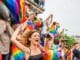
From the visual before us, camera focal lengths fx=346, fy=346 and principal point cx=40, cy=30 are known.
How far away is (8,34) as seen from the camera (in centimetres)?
412

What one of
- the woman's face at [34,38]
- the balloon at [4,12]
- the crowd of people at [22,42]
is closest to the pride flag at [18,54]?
the crowd of people at [22,42]

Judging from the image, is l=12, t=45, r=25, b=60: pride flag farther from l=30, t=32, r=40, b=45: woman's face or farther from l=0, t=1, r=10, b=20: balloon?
l=0, t=1, r=10, b=20: balloon

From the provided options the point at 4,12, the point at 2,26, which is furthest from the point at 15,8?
the point at 2,26

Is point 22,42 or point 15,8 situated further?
point 15,8

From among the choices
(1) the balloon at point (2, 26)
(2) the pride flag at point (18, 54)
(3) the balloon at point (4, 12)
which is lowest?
(2) the pride flag at point (18, 54)

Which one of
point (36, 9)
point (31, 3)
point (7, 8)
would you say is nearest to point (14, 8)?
point (7, 8)

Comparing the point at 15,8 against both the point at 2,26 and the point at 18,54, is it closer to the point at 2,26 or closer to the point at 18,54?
the point at 2,26

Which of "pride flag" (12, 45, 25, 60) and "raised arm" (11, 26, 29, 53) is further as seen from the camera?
"pride flag" (12, 45, 25, 60)

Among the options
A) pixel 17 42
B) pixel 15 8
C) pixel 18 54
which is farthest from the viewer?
pixel 15 8

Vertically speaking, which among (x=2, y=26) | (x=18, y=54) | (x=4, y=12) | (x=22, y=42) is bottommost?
(x=18, y=54)

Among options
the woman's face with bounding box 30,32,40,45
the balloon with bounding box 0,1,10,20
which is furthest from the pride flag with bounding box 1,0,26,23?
the woman's face with bounding box 30,32,40,45

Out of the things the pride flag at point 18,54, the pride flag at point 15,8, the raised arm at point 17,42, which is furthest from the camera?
the pride flag at point 15,8

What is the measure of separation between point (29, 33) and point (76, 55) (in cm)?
385

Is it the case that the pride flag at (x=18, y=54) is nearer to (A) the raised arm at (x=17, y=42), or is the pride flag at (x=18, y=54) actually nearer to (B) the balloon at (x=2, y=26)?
(A) the raised arm at (x=17, y=42)
